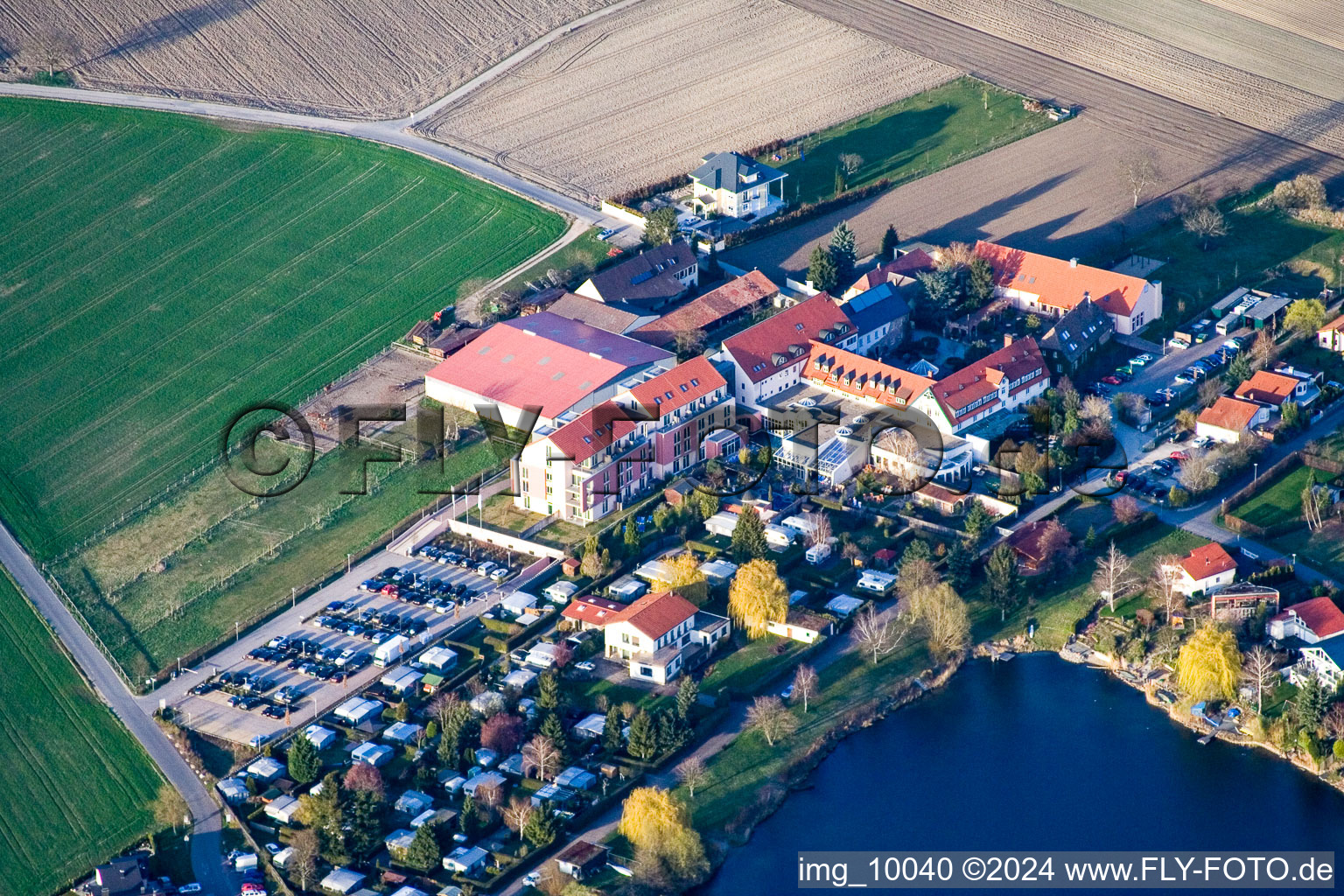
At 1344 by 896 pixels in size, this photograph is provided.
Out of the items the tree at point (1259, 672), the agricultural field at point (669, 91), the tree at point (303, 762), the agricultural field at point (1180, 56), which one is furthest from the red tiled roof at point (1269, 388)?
the tree at point (303, 762)

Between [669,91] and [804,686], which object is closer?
[804,686]

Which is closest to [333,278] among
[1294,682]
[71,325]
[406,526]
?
[71,325]

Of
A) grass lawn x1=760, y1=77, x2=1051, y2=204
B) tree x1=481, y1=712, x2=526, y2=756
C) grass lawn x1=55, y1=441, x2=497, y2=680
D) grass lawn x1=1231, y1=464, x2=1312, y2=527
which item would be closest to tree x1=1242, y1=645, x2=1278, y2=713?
grass lawn x1=1231, y1=464, x2=1312, y2=527


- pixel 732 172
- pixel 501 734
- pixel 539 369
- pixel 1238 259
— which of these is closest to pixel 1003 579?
pixel 501 734


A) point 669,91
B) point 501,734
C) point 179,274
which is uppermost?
point 669,91

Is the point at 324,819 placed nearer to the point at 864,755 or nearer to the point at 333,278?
the point at 864,755

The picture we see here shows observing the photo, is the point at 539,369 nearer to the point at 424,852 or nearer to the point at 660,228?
the point at 660,228
